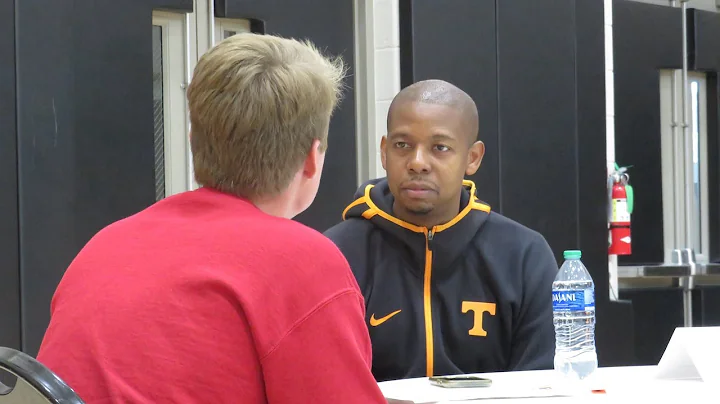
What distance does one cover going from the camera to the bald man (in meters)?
2.07

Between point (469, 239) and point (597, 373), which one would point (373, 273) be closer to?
point (469, 239)

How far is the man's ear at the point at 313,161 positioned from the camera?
1204 mm

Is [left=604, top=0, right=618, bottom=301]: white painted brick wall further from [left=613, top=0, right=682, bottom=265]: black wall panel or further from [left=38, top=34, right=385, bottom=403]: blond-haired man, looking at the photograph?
[left=38, top=34, right=385, bottom=403]: blond-haired man

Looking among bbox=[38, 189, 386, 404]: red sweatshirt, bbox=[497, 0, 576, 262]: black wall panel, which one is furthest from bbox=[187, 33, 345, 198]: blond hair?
bbox=[497, 0, 576, 262]: black wall panel

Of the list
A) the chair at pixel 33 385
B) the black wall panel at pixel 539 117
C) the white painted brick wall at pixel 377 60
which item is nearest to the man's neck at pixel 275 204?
the chair at pixel 33 385

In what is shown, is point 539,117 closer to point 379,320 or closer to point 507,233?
point 507,233

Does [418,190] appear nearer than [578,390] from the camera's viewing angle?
No

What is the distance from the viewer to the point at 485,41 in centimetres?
378

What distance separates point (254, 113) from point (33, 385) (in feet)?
1.41

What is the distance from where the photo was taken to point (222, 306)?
3.33 ft

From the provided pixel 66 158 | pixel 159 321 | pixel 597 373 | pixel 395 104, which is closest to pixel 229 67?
pixel 159 321

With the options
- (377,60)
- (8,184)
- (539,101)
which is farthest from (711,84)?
(8,184)

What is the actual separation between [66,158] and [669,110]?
3.54 m

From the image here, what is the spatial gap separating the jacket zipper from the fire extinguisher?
2307 mm
